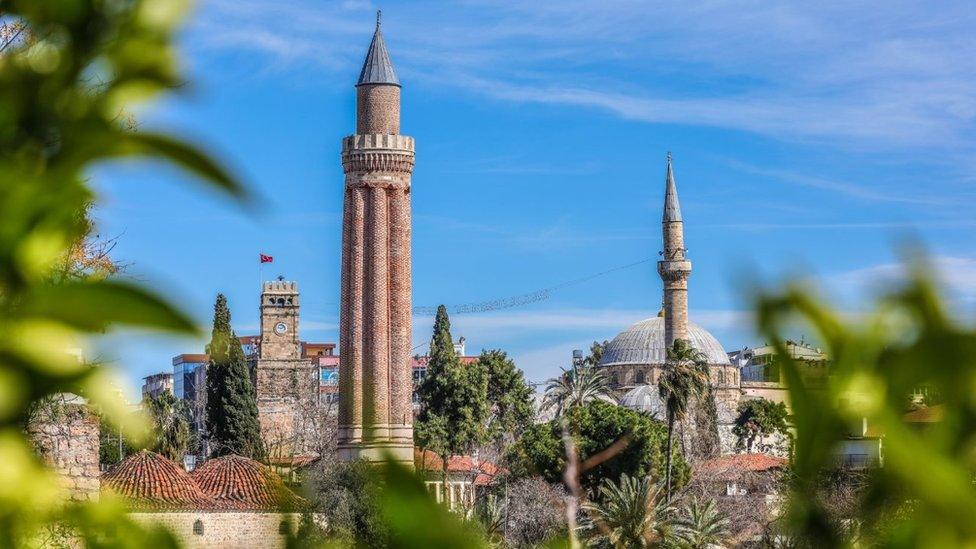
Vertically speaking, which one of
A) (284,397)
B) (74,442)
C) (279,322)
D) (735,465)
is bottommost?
(735,465)

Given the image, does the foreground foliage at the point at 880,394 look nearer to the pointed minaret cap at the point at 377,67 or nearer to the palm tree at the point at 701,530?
the palm tree at the point at 701,530

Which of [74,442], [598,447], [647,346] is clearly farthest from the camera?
[647,346]

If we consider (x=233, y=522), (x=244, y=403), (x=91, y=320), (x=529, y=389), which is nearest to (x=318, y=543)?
(x=91, y=320)

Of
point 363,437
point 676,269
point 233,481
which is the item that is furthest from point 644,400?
point 233,481

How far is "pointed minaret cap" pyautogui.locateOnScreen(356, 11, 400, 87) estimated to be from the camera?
48000mm

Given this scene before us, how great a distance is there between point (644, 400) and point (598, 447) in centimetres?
2160

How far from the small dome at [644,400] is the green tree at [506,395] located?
900 cm

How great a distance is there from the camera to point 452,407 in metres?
48.4

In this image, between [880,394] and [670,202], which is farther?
[670,202]

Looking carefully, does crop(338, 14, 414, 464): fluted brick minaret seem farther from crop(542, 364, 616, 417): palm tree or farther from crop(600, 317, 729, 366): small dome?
crop(600, 317, 729, 366): small dome

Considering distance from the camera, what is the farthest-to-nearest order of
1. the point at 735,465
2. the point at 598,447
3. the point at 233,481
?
the point at 735,465, the point at 598,447, the point at 233,481

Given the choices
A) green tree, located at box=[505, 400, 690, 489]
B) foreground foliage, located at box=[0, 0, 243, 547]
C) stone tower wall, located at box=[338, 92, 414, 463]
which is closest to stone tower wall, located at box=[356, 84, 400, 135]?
stone tower wall, located at box=[338, 92, 414, 463]

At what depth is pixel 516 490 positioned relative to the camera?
4100 cm

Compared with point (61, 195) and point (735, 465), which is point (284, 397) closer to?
point (735, 465)
